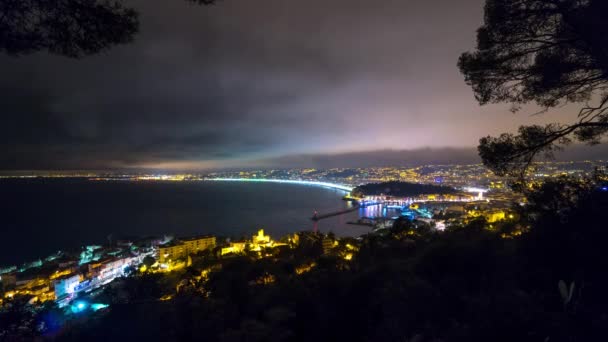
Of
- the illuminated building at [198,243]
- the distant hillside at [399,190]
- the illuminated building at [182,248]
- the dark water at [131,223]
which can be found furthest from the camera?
the distant hillside at [399,190]

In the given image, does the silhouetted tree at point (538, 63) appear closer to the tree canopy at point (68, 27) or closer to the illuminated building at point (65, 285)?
the tree canopy at point (68, 27)

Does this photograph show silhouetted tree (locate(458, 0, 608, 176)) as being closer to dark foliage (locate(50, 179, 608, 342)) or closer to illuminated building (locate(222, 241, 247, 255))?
dark foliage (locate(50, 179, 608, 342))

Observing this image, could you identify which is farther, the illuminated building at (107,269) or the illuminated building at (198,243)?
the illuminated building at (198,243)

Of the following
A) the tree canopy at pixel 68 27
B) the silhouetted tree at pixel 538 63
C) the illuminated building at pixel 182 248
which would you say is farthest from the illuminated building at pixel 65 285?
the silhouetted tree at pixel 538 63

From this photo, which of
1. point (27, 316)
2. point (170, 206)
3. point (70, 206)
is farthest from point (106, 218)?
point (27, 316)

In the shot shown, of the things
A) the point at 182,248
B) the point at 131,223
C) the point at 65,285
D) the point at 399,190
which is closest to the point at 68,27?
the point at 65,285

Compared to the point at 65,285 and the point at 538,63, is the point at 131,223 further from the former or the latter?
the point at 538,63

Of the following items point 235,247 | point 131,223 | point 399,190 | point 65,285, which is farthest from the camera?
point 399,190

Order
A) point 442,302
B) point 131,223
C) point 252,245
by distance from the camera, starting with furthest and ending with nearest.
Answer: point 131,223, point 252,245, point 442,302

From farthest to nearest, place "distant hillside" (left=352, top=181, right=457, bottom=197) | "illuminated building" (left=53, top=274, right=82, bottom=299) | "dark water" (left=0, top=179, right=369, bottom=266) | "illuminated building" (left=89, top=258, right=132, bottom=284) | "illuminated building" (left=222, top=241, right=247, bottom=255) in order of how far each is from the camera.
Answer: "distant hillside" (left=352, top=181, right=457, bottom=197) < "dark water" (left=0, top=179, right=369, bottom=266) < "illuminated building" (left=222, top=241, right=247, bottom=255) < "illuminated building" (left=89, top=258, right=132, bottom=284) < "illuminated building" (left=53, top=274, right=82, bottom=299)

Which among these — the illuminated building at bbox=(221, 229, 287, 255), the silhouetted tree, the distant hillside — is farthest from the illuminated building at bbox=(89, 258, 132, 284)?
the distant hillside

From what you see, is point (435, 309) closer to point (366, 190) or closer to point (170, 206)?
point (170, 206)

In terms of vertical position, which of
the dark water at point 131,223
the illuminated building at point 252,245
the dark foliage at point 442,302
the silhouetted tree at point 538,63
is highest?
the silhouetted tree at point 538,63
